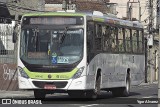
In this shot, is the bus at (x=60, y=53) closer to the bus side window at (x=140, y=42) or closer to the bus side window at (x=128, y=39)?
the bus side window at (x=128, y=39)

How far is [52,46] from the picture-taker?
19.7m

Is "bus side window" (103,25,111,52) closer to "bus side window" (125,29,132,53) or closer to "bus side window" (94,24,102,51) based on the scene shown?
"bus side window" (94,24,102,51)

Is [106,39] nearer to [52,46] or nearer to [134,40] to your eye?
[52,46]

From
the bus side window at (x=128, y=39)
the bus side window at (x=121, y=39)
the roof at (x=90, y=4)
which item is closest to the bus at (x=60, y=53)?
the bus side window at (x=121, y=39)

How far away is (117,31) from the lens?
2384 centimetres

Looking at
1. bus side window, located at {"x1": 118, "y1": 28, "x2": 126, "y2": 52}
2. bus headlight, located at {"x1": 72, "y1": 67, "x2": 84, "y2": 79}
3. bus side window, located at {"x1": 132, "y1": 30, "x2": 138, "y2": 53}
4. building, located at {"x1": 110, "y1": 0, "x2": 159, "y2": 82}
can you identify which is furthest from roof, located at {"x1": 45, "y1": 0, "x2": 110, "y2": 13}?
bus headlight, located at {"x1": 72, "y1": 67, "x2": 84, "y2": 79}

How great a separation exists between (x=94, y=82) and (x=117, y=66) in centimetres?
331

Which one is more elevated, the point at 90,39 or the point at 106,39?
the point at 90,39

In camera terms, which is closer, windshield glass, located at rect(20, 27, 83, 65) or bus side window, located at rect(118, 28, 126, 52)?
windshield glass, located at rect(20, 27, 83, 65)

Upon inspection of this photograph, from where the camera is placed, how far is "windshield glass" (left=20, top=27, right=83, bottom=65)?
19595 mm

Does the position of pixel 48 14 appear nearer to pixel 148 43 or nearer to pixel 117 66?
pixel 117 66

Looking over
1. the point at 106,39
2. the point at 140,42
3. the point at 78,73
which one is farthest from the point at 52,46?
the point at 140,42

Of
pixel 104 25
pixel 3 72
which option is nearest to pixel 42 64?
pixel 104 25

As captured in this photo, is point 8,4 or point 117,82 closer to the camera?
point 117,82
